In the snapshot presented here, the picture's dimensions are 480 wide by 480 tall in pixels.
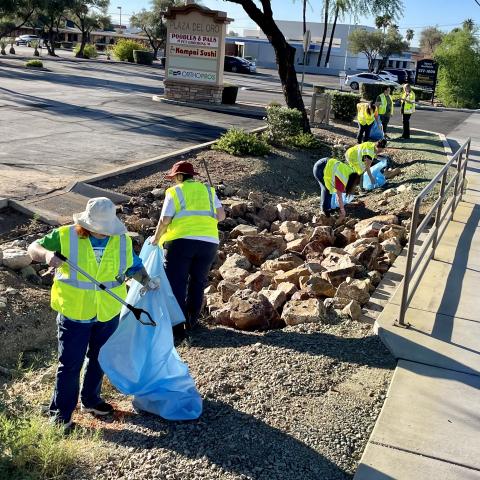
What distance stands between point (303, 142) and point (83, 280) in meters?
12.5

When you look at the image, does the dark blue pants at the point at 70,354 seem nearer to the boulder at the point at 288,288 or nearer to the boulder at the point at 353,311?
the boulder at the point at 353,311

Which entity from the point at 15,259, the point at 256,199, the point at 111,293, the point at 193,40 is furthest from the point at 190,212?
the point at 193,40

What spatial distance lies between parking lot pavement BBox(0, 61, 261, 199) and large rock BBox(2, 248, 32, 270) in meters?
2.23

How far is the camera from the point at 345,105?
2203 cm

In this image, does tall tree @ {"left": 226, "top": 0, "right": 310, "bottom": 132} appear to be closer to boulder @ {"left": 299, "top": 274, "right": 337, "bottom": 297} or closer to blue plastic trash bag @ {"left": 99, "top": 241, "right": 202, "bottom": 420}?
boulder @ {"left": 299, "top": 274, "right": 337, "bottom": 297}

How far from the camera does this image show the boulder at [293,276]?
738cm

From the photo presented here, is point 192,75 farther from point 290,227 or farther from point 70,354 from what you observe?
point 70,354

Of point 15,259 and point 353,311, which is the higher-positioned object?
point 353,311

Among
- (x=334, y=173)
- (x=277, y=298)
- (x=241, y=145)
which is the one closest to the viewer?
(x=277, y=298)

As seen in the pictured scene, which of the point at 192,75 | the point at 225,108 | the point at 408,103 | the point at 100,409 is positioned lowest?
the point at 100,409

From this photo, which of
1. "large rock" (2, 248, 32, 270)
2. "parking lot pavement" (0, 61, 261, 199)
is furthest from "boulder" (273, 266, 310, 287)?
"parking lot pavement" (0, 61, 261, 199)

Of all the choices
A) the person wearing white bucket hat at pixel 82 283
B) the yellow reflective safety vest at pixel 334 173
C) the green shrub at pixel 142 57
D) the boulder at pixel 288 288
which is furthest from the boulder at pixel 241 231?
the green shrub at pixel 142 57

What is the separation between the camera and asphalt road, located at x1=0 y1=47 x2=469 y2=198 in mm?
11742

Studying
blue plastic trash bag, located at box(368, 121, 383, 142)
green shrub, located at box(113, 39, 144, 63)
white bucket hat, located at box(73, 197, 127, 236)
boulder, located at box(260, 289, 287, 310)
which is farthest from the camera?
green shrub, located at box(113, 39, 144, 63)
